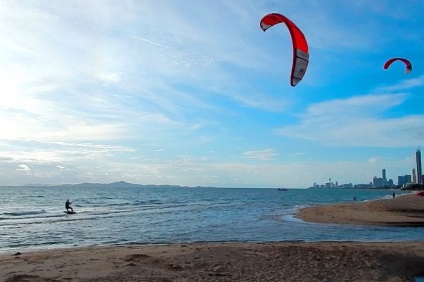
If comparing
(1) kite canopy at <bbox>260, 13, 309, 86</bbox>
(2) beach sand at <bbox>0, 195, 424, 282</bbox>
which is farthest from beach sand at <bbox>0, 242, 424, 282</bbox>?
(1) kite canopy at <bbox>260, 13, 309, 86</bbox>

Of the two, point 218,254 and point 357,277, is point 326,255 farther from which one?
point 218,254

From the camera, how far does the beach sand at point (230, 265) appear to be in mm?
8891

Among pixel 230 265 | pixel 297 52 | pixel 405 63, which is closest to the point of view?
pixel 297 52

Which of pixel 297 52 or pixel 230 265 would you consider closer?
pixel 297 52

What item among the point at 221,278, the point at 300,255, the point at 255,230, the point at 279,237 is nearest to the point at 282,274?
the point at 221,278

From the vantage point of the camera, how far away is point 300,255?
11.4m

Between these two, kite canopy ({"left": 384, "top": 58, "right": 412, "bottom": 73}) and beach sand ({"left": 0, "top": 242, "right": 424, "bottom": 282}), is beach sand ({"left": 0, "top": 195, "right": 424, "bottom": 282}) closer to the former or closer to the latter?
beach sand ({"left": 0, "top": 242, "right": 424, "bottom": 282})

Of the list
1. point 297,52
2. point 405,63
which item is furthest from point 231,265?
point 405,63

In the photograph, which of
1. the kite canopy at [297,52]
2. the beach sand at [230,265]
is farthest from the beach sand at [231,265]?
the kite canopy at [297,52]

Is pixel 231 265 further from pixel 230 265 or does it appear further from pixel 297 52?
pixel 297 52

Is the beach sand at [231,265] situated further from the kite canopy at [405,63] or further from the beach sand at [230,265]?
the kite canopy at [405,63]

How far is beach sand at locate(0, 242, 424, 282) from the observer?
8.89 metres

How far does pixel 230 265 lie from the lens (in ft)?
33.0

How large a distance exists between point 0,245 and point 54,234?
3.66 metres
